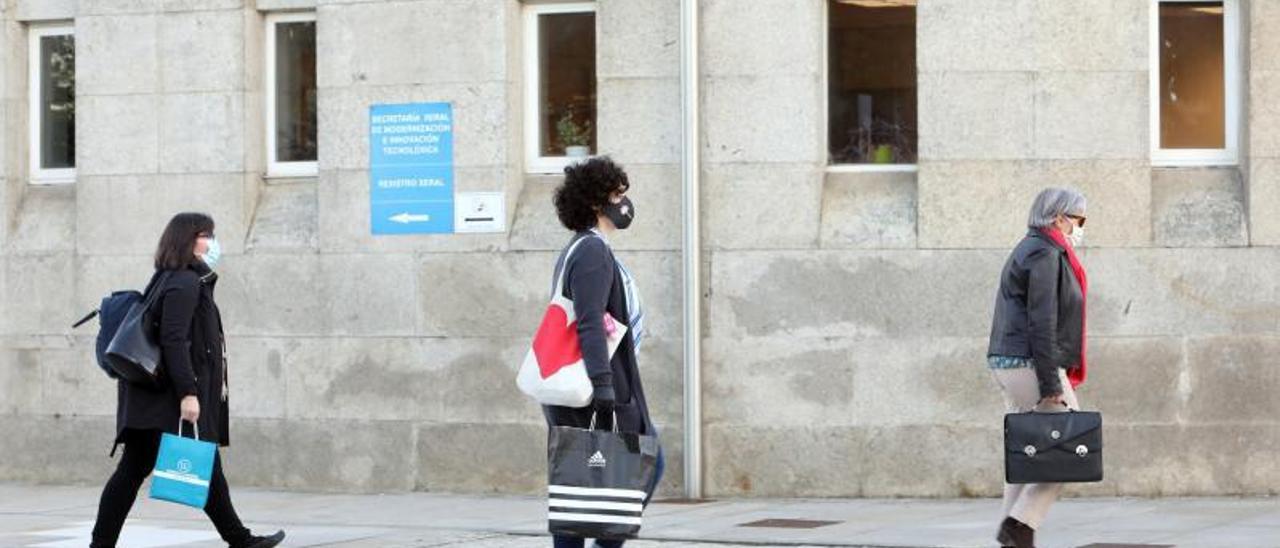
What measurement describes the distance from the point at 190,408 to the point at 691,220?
3.92 meters

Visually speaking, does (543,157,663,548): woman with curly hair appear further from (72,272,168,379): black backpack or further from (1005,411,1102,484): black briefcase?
(72,272,168,379): black backpack

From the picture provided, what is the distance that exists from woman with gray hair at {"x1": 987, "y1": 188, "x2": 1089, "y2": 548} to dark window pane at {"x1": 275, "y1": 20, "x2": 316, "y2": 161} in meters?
6.16

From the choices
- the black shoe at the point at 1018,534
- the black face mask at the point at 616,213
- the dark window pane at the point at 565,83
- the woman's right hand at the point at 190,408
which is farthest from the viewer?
the dark window pane at the point at 565,83

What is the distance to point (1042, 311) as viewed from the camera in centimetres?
986

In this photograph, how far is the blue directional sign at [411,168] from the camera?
14016mm

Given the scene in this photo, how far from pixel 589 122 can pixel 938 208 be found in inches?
93.7

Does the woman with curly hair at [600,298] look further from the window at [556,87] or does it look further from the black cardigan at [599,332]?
the window at [556,87]

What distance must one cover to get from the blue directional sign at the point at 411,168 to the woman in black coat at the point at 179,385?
341 cm

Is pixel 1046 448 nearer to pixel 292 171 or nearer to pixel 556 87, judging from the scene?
pixel 556 87

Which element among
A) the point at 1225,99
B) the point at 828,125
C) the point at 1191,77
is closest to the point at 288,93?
the point at 828,125

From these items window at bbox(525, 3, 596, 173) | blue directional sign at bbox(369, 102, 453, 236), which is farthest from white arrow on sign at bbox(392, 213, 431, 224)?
window at bbox(525, 3, 596, 173)

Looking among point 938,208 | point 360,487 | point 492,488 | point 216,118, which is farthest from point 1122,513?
point 216,118

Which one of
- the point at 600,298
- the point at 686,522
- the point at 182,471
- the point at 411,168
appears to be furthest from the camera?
the point at 411,168

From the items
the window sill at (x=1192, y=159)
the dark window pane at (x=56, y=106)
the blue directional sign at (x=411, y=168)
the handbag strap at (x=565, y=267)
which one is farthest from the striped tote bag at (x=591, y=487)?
the dark window pane at (x=56, y=106)
